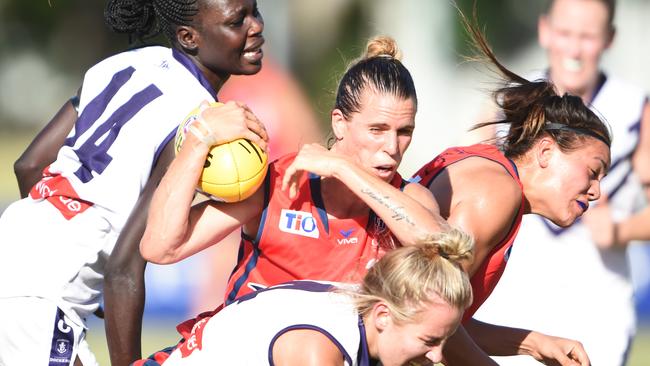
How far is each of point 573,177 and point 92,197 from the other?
6.05ft

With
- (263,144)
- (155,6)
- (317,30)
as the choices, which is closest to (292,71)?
(317,30)

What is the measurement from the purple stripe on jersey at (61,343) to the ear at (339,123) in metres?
1.21

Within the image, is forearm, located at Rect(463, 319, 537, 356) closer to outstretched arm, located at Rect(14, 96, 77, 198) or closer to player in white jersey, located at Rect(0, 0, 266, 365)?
player in white jersey, located at Rect(0, 0, 266, 365)

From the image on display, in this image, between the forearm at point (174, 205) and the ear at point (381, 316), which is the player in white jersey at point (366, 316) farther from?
the forearm at point (174, 205)

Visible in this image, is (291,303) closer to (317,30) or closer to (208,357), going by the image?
(208,357)

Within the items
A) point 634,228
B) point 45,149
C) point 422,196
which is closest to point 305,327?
point 422,196

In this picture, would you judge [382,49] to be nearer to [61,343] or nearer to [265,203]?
[265,203]

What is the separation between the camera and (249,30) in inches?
169

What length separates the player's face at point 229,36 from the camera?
14.0ft

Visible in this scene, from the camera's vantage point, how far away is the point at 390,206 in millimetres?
3598

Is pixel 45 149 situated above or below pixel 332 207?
below

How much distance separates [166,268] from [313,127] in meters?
1.74

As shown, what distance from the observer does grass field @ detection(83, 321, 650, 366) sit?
840 cm

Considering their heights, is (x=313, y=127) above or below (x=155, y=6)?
below
